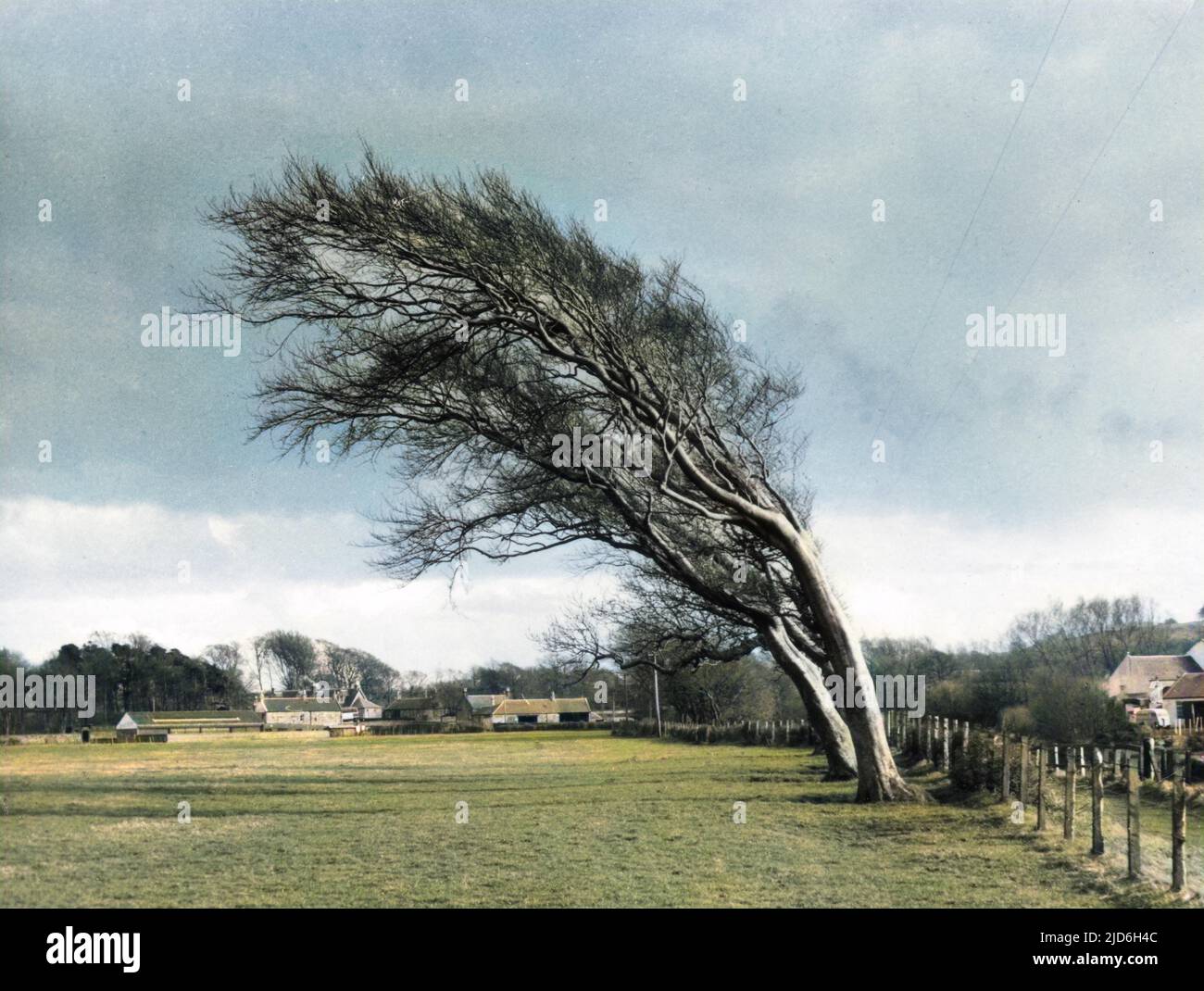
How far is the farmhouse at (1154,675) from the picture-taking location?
40.6 meters

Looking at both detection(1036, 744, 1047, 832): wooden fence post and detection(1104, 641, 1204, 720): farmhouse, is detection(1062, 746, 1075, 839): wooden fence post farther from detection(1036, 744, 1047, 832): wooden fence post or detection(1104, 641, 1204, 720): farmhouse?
detection(1104, 641, 1204, 720): farmhouse

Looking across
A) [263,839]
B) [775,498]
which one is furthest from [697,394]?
[263,839]

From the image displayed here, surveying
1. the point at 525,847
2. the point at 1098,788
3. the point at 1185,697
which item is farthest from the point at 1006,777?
the point at 1185,697

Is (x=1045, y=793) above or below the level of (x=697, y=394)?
below

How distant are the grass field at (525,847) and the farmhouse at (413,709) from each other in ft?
237

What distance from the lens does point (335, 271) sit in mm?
14344

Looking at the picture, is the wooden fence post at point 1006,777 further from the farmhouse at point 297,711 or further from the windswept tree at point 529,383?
the farmhouse at point 297,711

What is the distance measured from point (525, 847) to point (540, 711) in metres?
80.3

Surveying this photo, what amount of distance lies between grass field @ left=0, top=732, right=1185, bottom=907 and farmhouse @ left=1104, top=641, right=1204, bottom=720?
70.6 feet

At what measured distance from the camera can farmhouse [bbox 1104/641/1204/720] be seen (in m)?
40.6

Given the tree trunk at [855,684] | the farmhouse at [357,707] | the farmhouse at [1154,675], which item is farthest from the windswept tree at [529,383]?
the farmhouse at [357,707]
